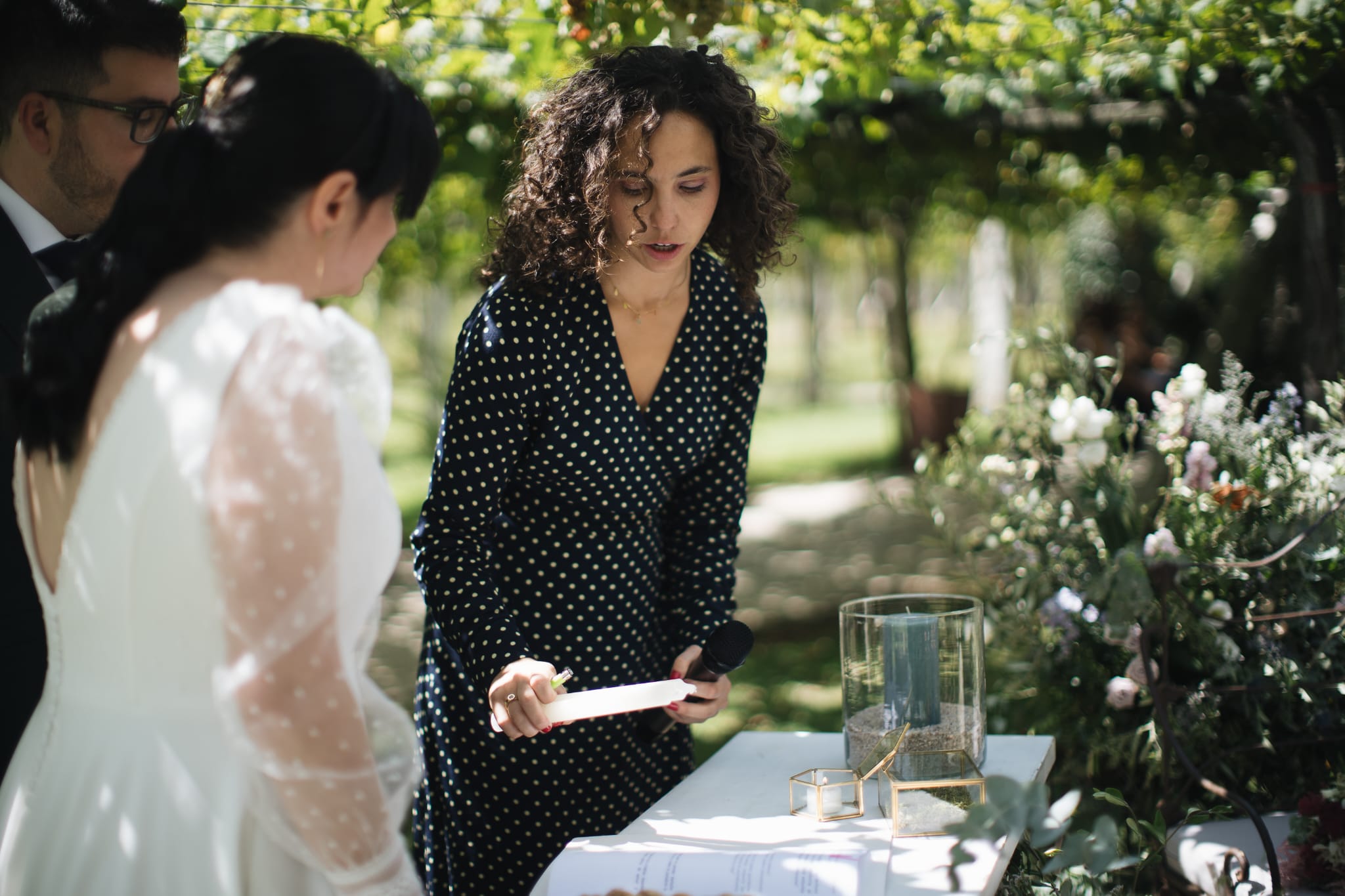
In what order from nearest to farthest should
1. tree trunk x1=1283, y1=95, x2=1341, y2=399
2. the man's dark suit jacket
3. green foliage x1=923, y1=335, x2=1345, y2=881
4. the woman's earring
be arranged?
the woman's earring → the man's dark suit jacket → green foliage x1=923, y1=335, x2=1345, y2=881 → tree trunk x1=1283, y1=95, x2=1341, y2=399

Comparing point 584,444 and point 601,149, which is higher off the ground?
point 601,149

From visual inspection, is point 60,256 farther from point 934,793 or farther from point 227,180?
point 934,793

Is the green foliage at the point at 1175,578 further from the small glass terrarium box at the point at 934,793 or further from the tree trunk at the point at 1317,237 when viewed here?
the small glass terrarium box at the point at 934,793

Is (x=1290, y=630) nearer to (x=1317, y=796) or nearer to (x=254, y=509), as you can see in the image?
(x=1317, y=796)

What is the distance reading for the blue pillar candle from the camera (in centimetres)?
171

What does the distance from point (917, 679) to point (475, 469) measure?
752 mm

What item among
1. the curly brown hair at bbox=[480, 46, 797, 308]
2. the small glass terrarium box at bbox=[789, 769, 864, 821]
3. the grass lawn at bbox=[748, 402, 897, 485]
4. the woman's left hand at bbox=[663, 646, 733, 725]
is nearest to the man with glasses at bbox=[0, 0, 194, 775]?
the curly brown hair at bbox=[480, 46, 797, 308]

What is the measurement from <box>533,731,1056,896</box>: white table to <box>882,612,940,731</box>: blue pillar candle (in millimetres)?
123

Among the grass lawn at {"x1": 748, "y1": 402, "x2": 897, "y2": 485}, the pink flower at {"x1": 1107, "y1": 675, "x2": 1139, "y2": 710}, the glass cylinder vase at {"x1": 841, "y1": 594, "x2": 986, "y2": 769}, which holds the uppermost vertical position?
the glass cylinder vase at {"x1": 841, "y1": 594, "x2": 986, "y2": 769}

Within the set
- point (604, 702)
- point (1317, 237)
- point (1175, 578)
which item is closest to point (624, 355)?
point (604, 702)

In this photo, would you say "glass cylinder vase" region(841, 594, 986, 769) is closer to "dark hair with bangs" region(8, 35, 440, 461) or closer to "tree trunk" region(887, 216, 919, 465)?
"dark hair with bangs" region(8, 35, 440, 461)

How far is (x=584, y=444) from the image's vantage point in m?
1.88

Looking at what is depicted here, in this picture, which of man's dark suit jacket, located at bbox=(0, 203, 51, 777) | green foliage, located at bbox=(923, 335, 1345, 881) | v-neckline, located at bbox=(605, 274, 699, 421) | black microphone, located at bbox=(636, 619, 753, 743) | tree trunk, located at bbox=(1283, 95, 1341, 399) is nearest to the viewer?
man's dark suit jacket, located at bbox=(0, 203, 51, 777)

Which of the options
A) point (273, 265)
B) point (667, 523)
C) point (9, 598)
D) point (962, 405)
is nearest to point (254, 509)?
point (273, 265)
